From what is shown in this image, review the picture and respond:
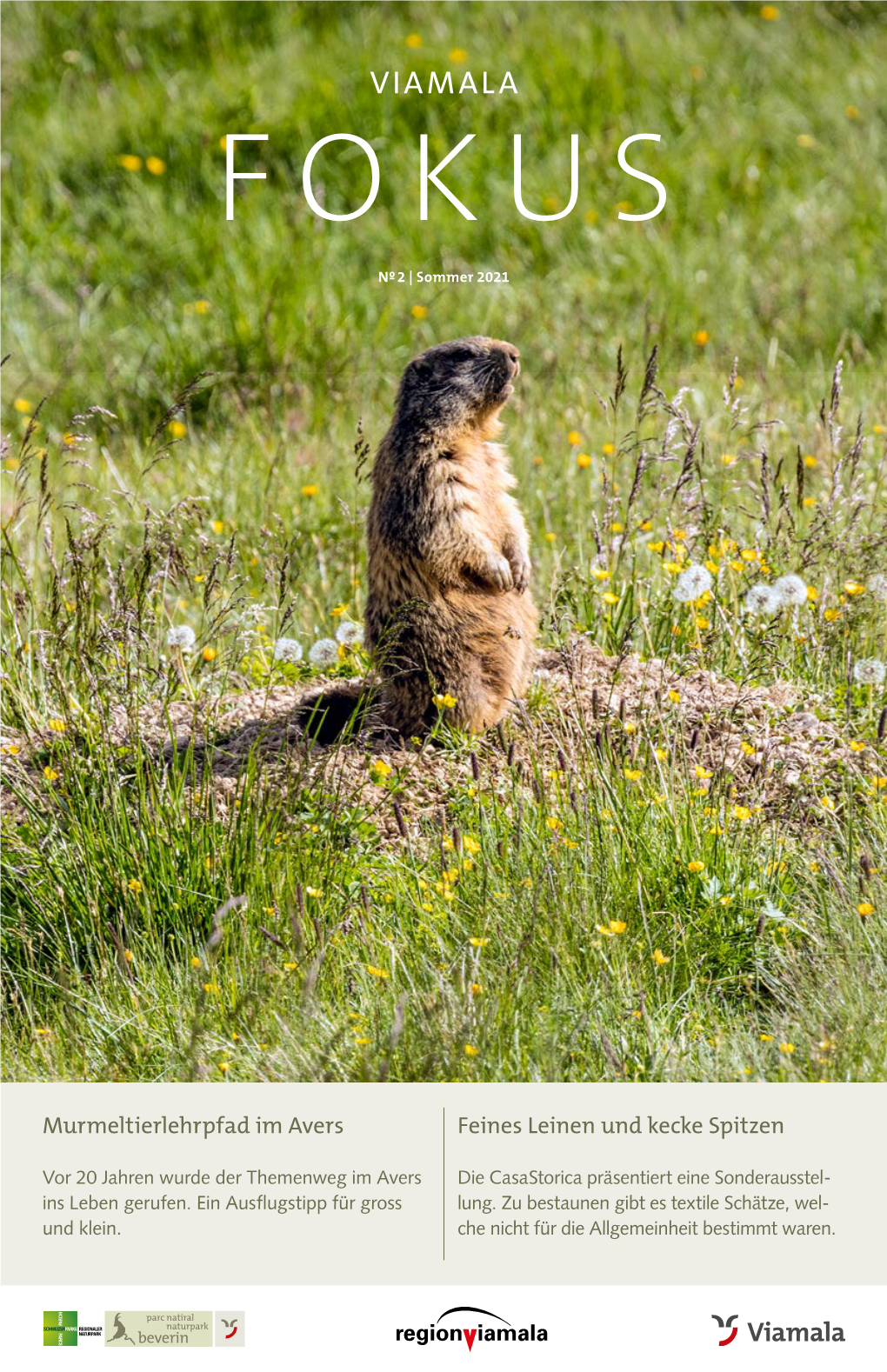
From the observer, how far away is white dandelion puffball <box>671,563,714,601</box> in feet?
14.2

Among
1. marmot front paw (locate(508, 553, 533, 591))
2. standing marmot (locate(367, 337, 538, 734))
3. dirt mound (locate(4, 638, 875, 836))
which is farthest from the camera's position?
marmot front paw (locate(508, 553, 533, 591))

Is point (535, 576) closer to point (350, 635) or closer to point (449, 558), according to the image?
point (350, 635)

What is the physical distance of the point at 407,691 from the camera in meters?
4.18

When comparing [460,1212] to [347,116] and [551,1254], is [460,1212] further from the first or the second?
[347,116]

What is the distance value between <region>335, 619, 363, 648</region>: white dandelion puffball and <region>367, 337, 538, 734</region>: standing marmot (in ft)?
0.99

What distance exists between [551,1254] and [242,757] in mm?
1834

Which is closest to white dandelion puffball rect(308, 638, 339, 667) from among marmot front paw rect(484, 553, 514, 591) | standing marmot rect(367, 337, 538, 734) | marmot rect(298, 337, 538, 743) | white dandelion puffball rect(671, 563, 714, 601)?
marmot rect(298, 337, 538, 743)

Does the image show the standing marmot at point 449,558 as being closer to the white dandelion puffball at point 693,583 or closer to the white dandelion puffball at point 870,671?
the white dandelion puffball at point 693,583
